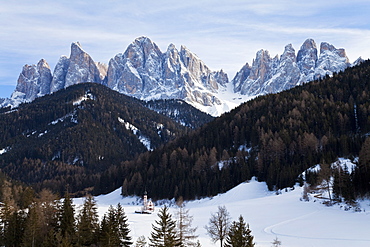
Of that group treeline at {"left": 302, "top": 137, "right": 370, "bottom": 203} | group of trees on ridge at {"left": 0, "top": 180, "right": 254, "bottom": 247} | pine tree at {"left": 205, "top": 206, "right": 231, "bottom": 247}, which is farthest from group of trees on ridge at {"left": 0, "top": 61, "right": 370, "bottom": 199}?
group of trees on ridge at {"left": 0, "top": 180, "right": 254, "bottom": 247}

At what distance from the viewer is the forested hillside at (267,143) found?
11200 cm

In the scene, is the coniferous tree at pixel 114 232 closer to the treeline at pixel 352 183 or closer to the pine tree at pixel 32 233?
the pine tree at pixel 32 233

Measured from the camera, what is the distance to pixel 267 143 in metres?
124

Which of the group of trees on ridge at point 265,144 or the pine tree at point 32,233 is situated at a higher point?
the group of trees on ridge at point 265,144

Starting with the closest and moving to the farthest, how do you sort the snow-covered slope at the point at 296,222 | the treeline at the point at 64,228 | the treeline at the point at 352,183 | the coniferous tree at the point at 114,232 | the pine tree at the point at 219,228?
1. the coniferous tree at the point at 114,232
2. the pine tree at the point at 219,228
3. the treeline at the point at 64,228
4. the snow-covered slope at the point at 296,222
5. the treeline at the point at 352,183

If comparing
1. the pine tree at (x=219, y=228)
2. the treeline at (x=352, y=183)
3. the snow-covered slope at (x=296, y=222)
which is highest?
the treeline at (x=352, y=183)

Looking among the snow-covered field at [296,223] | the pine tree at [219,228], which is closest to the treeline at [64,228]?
the snow-covered field at [296,223]

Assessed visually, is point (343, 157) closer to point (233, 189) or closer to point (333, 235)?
point (233, 189)

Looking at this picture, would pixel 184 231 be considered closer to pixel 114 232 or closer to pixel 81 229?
pixel 114 232

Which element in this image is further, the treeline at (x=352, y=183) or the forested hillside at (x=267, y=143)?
the forested hillside at (x=267, y=143)

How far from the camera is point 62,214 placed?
192ft

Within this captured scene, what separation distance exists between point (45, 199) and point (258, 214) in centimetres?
3907

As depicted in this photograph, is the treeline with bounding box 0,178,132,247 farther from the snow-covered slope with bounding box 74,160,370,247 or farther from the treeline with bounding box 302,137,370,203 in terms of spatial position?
the treeline with bounding box 302,137,370,203

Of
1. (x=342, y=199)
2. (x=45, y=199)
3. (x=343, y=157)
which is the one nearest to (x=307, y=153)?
(x=343, y=157)
